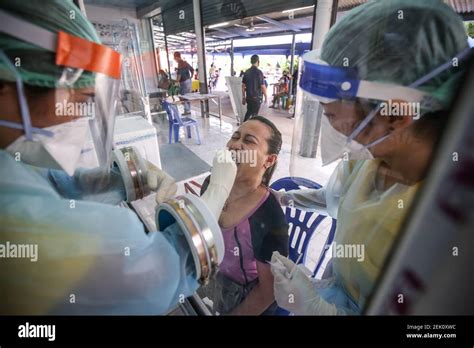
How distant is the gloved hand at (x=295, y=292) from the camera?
33.5 inches

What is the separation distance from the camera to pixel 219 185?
86cm

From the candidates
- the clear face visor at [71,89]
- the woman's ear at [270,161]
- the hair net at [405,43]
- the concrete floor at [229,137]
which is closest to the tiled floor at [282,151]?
the concrete floor at [229,137]

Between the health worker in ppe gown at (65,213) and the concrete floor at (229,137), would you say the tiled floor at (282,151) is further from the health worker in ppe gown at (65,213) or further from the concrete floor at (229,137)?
the health worker in ppe gown at (65,213)

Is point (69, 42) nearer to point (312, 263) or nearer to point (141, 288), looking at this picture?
point (141, 288)

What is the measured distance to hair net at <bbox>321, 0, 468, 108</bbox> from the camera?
0.59 m

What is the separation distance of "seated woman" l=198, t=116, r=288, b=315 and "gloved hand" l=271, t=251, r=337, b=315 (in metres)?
0.12

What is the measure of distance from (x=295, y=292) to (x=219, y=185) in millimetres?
562

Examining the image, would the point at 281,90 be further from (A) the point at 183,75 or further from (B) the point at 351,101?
(B) the point at 351,101

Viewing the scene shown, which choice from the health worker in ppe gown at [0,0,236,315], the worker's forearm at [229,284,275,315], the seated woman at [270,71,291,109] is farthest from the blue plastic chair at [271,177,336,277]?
the seated woman at [270,71,291,109]

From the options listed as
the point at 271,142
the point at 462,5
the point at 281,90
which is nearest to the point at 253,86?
the point at 271,142

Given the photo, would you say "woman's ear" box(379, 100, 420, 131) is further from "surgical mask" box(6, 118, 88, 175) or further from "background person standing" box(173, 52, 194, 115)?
"background person standing" box(173, 52, 194, 115)

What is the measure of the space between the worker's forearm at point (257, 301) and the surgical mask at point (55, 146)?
96 centimetres

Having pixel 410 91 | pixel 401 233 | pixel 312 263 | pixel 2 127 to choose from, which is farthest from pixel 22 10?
pixel 312 263
